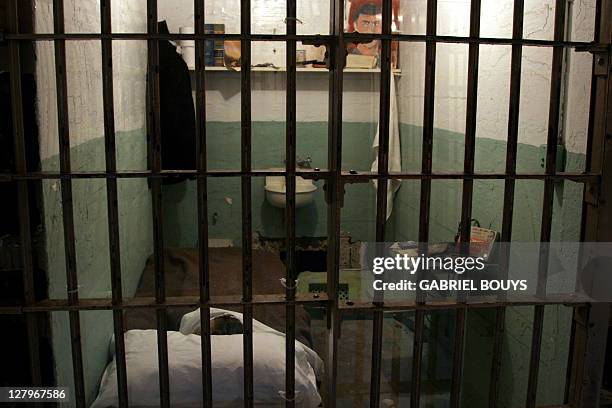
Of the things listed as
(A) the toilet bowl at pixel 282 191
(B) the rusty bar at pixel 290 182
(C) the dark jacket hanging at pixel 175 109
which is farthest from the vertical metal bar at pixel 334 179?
(A) the toilet bowl at pixel 282 191

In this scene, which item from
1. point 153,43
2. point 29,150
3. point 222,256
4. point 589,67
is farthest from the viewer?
point 222,256

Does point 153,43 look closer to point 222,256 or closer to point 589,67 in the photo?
point 589,67

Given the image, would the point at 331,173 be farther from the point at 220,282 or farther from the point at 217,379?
the point at 220,282

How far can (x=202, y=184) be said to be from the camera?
1.55 meters

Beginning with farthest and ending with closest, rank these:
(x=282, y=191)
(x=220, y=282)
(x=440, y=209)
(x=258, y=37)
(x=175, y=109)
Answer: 1. (x=282, y=191)
2. (x=175, y=109)
3. (x=440, y=209)
4. (x=220, y=282)
5. (x=258, y=37)

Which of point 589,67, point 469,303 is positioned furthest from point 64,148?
point 589,67

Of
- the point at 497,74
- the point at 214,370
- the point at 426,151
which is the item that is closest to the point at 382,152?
the point at 426,151

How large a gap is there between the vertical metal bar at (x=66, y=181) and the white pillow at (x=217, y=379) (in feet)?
1.70

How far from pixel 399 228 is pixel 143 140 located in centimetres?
198

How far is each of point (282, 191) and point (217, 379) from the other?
2255 mm

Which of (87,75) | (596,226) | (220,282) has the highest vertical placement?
(87,75)

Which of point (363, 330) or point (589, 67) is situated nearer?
point (589, 67)

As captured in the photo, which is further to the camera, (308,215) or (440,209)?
(308,215)

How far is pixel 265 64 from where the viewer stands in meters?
4.27
